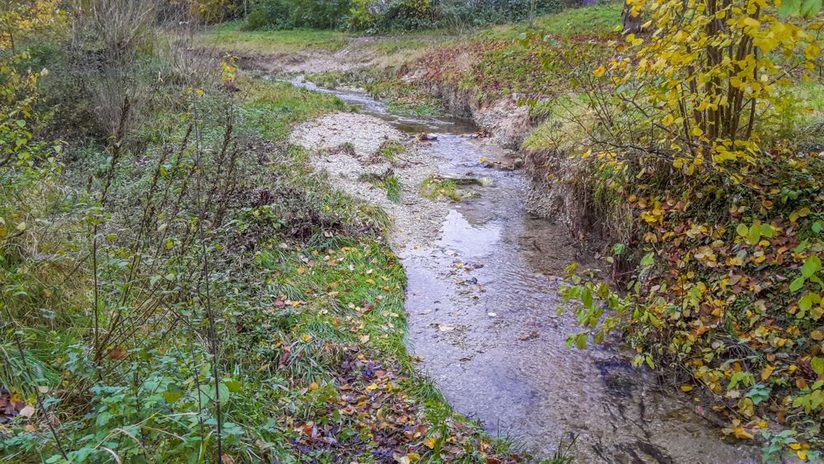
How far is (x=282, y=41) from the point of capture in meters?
29.9

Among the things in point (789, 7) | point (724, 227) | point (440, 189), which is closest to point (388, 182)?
point (440, 189)

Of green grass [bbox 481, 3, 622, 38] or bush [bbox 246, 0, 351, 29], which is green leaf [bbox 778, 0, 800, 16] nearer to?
green grass [bbox 481, 3, 622, 38]

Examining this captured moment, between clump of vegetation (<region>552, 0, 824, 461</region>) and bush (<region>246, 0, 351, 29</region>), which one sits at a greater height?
bush (<region>246, 0, 351, 29</region>)

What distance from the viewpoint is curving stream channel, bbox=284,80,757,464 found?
394 cm

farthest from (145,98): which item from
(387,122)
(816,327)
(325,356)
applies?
(816,327)

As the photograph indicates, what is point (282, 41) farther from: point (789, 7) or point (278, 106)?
point (789, 7)

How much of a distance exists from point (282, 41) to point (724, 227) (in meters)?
29.1

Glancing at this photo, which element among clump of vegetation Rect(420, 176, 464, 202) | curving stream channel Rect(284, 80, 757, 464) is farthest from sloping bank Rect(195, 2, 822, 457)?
clump of vegetation Rect(420, 176, 464, 202)

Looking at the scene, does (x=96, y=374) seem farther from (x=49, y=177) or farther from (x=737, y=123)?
(x=737, y=123)

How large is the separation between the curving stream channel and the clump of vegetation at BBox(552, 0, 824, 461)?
29 centimetres

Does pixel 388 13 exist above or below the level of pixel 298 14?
above

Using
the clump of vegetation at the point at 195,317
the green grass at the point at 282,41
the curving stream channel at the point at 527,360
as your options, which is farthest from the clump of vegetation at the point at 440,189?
the green grass at the point at 282,41

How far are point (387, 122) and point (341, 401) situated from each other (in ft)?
37.6

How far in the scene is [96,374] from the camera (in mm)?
2770
